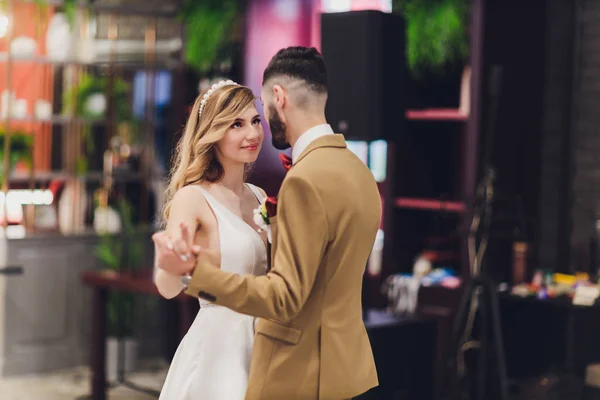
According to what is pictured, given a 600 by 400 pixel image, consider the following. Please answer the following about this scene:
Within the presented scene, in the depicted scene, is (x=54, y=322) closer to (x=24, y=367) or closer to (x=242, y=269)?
(x=24, y=367)

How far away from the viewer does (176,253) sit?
203 centimetres

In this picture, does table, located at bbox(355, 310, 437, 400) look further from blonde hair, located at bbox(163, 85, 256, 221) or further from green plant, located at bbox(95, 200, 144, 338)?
green plant, located at bbox(95, 200, 144, 338)

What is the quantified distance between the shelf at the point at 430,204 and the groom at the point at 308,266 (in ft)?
10.2

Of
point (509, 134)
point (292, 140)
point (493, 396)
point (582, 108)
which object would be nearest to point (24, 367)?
point (493, 396)

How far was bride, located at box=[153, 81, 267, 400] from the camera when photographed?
253 centimetres

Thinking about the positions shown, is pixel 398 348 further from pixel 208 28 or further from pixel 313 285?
pixel 208 28

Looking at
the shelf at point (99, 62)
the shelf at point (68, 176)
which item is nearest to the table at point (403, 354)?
the shelf at point (68, 176)

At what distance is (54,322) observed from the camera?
638 cm

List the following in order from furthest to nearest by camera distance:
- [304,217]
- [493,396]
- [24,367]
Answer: [24,367] < [493,396] < [304,217]

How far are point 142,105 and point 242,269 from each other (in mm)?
4521

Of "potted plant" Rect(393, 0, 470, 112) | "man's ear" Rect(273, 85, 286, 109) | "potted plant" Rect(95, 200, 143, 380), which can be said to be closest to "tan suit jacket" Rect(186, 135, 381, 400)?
"man's ear" Rect(273, 85, 286, 109)

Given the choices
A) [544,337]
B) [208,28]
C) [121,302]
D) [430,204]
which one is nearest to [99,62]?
[208,28]

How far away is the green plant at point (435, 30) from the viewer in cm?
526

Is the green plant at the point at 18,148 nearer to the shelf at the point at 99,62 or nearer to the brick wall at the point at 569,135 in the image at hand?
the shelf at the point at 99,62
